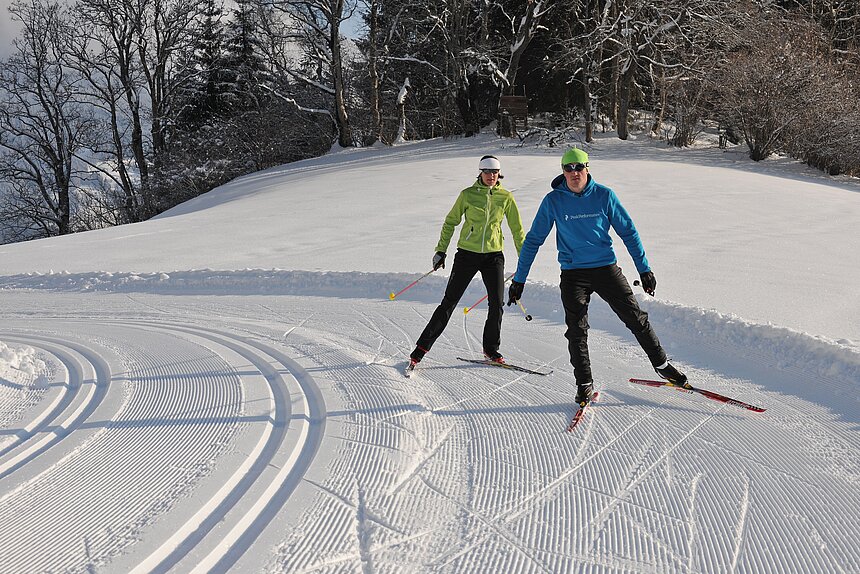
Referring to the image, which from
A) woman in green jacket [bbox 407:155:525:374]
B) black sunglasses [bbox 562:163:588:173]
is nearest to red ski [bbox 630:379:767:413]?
woman in green jacket [bbox 407:155:525:374]

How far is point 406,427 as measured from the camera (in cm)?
405

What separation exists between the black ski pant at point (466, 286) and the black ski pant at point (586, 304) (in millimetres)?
990

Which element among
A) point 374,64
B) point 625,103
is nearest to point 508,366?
point 625,103

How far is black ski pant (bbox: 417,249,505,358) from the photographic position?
203 inches

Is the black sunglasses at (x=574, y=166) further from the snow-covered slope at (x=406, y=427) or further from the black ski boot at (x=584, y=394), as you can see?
the snow-covered slope at (x=406, y=427)

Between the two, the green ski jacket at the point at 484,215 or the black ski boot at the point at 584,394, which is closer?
the black ski boot at the point at 584,394

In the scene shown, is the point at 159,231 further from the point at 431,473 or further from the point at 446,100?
the point at 446,100

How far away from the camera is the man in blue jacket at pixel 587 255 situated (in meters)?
4.15

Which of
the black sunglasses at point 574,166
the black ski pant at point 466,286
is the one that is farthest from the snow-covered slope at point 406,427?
the black sunglasses at point 574,166

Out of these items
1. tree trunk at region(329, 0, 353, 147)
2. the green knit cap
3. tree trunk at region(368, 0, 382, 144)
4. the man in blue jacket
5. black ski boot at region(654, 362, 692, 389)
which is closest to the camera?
the green knit cap

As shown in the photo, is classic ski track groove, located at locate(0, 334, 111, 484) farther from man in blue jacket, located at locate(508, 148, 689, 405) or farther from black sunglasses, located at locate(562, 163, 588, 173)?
black sunglasses, located at locate(562, 163, 588, 173)

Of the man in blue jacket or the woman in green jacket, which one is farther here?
the woman in green jacket

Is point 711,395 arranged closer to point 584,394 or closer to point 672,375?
point 672,375

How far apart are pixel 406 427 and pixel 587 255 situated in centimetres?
171
